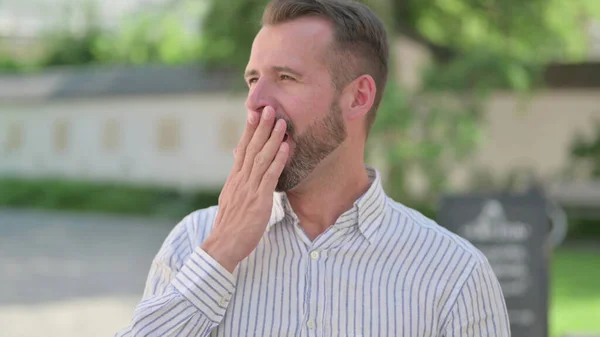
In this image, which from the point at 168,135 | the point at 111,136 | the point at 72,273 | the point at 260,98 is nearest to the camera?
the point at 260,98

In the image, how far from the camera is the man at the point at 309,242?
2258mm

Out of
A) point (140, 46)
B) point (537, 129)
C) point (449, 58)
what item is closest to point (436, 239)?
point (449, 58)

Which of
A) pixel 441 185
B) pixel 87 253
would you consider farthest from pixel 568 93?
pixel 87 253

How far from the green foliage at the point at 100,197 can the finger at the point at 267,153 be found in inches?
1023

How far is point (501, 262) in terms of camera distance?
648 centimetres

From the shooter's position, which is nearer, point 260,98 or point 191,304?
point 191,304

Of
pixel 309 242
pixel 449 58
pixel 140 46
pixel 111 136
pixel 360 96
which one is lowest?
pixel 309 242

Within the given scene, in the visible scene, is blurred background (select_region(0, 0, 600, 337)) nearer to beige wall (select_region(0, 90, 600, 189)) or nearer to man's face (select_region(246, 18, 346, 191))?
beige wall (select_region(0, 90, 600, 189))

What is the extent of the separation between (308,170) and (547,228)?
4510 millimetres

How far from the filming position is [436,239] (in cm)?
244

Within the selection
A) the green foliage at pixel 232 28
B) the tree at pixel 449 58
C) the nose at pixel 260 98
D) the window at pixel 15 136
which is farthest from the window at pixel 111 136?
the nose at pixel 260 98

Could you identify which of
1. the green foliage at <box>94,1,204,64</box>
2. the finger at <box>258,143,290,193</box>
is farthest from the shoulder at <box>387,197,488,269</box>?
the green foliage at <box>94,1,204,64</box>

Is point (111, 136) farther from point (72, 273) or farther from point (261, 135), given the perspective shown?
point (261, 135)

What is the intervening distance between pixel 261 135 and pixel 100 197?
3085cm
